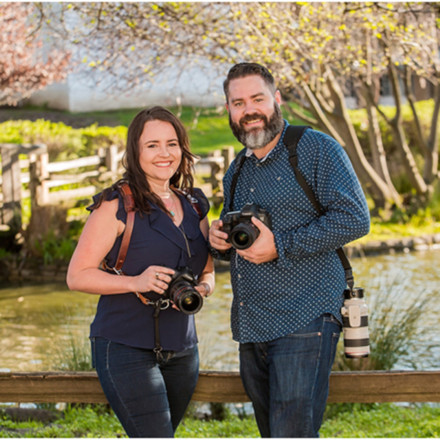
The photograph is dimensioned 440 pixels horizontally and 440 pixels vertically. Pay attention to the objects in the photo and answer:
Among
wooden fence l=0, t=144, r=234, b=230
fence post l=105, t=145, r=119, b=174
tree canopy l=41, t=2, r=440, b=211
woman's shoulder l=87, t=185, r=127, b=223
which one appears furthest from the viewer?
fence post l=105, t=145, r=119, b=174

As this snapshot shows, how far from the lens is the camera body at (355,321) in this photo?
2904 mm

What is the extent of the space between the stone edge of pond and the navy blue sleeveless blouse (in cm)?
844

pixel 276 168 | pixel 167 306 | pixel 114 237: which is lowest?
pixel 167 306

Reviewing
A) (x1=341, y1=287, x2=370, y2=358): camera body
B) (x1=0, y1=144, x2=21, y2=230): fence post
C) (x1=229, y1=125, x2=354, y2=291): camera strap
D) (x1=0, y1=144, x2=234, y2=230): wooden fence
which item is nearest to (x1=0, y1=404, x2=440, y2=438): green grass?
(x1=341, y1=287, x2=370, y2=358): camera body

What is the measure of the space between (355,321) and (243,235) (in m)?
0.54

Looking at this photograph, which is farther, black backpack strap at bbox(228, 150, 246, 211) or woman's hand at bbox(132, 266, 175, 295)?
black backpack strap at bbox(228, 150, 246, 211)

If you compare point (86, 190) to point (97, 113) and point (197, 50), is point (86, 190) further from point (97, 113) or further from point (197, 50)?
point (97, 113)

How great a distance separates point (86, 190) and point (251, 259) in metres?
10.1

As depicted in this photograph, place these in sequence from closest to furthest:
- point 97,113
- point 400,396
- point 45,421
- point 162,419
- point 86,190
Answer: point 162,419 < point 400,396 < point 45,421 < point 86,190 < point 97,113

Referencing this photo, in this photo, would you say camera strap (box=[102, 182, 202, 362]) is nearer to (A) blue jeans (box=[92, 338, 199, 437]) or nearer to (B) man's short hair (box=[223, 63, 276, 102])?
(A) blue jeans (box=[92, 338, 199, 437])

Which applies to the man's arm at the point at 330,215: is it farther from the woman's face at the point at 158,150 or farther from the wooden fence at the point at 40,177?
the wooden fence at the point at 40,177

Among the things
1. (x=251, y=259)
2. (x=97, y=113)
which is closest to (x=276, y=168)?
(x=251, y=259)

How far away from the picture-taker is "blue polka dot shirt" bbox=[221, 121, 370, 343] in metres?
2.82

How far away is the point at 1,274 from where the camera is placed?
37.7ft
